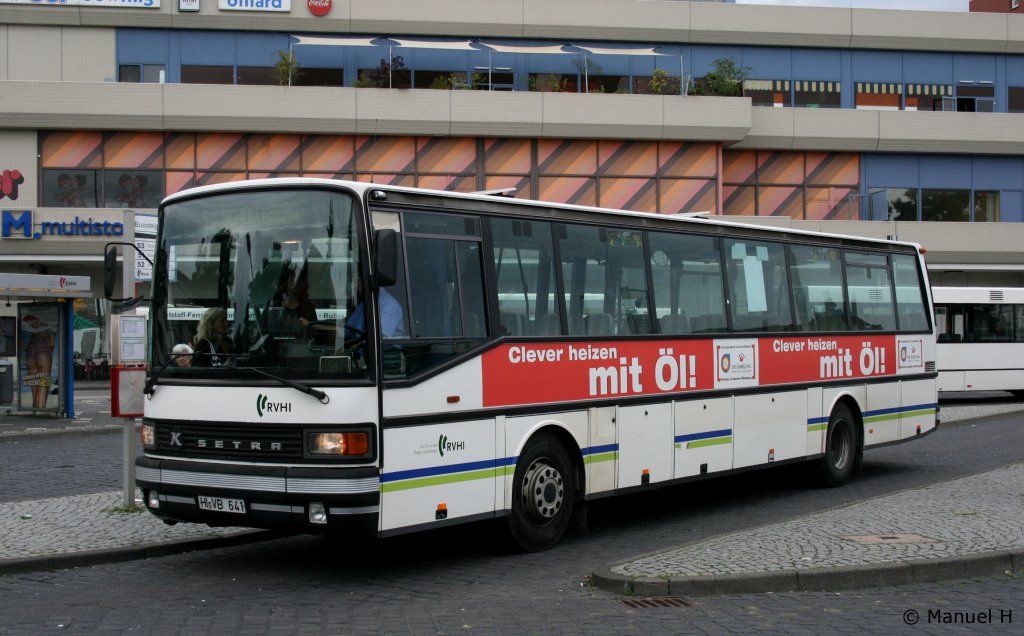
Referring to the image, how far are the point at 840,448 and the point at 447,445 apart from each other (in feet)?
24.0

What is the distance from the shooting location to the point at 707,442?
1202cm

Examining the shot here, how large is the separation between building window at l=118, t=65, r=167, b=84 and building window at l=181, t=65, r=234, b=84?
2.71ft

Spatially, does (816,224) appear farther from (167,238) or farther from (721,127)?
(167,238)

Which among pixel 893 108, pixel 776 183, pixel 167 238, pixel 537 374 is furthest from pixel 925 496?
pixel 893 108

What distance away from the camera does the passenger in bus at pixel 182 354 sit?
8.93 meters

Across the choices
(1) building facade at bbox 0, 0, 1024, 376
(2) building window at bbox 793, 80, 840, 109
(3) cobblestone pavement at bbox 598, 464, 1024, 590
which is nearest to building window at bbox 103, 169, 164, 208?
(1) building facade at bbox 0, 0, 1024, 376

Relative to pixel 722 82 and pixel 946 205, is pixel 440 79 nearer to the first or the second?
pixel 722 82

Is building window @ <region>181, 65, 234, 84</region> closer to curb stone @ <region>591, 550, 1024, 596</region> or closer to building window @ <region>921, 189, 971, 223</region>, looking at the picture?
building window @ <region>921, 189, 971, 223</region>

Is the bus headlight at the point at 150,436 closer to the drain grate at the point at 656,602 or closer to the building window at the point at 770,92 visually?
the drain grate at the point at 656,602

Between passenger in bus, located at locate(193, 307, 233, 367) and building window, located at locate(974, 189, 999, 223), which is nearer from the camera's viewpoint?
passenger in bus, located at locate(193, 307, 233, 367)

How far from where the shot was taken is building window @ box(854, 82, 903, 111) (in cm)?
4888

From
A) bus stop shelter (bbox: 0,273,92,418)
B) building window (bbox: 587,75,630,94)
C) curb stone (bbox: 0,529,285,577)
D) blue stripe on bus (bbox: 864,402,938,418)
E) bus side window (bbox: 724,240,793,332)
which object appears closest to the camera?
curb stone (bbox: 0,529,285,577)

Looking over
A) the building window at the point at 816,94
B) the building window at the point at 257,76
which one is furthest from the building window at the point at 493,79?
the building window at the point at 816,94

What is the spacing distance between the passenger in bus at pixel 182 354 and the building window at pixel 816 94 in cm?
4297
